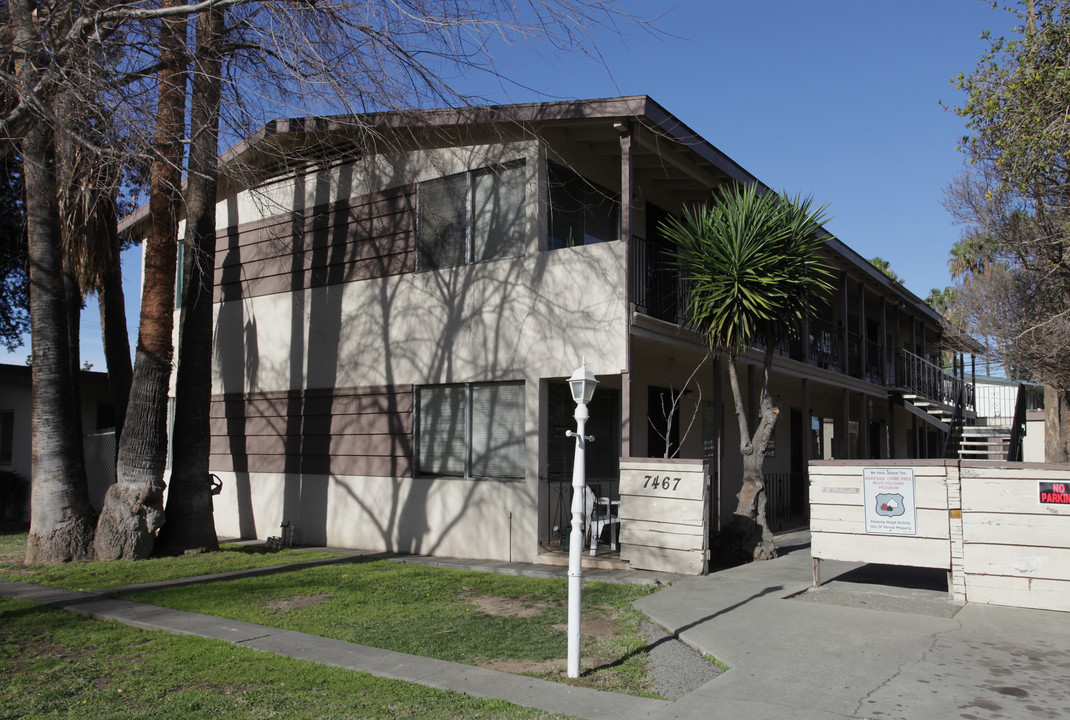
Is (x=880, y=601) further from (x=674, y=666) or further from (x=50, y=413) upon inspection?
(x=50, y=413)

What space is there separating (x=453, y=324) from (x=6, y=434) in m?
13.8

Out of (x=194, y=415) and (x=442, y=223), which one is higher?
(x=442, y=223)

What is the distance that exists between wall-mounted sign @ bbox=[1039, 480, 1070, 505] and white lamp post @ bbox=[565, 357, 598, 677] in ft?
15.5

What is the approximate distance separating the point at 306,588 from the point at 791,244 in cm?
767

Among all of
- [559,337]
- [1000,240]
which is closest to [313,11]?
[559,337]

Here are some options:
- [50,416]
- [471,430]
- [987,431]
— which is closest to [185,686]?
[471,430]

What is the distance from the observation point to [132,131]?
290 inches

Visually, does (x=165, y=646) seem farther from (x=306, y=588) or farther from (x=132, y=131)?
(x=132, y=131)

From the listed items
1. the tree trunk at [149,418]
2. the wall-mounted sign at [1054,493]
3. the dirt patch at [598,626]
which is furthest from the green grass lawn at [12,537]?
the wall-mounted sign at [1054,493]

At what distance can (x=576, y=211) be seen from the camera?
12.1 metres

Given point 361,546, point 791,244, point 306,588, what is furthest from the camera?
point 361,546

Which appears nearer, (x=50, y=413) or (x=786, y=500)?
(x=50, y=413)

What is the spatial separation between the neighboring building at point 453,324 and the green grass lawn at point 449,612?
1.82m

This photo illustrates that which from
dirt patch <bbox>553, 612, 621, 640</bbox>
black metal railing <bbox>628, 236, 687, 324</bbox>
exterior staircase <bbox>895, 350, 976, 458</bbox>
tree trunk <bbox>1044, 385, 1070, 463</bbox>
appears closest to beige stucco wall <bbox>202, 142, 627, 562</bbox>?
black metal railing <bbox>628, 236, 687, 324</bbox>
